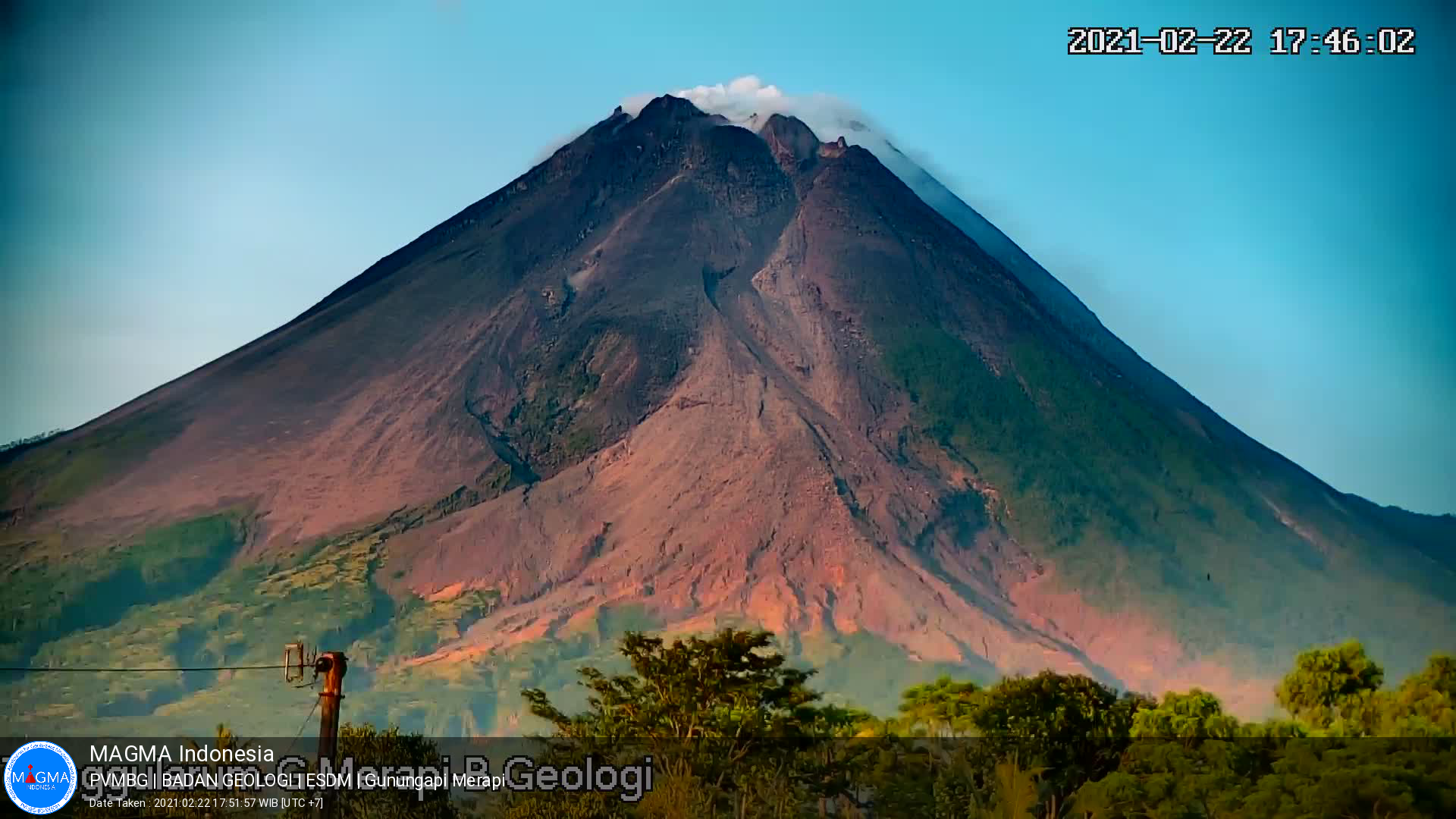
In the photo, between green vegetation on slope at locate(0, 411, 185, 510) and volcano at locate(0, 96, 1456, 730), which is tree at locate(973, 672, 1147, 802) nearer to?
volcano at locate(0, 96, 1456, 730)

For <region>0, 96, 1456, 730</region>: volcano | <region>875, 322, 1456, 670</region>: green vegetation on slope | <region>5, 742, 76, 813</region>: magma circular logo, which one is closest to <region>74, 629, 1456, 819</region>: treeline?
<region>5, 742, 76, 813</region>: magma circular logo

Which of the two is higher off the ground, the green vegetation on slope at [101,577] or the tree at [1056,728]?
the green vegetation on slope at [101,577]

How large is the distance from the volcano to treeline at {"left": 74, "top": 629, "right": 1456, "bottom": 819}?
68.9 m

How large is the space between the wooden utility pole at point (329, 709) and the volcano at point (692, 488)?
9892cm

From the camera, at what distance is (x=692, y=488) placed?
139 metres

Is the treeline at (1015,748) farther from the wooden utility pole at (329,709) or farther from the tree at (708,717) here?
the wooden utility pole at (329,709)

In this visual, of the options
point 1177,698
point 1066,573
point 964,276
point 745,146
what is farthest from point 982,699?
point 745,146

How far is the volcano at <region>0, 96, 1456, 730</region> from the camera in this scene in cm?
13250

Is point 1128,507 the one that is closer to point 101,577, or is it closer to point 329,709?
point 101,577

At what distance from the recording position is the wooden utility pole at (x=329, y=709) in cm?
2439

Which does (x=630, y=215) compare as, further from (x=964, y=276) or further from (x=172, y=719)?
(x=172, y=719)

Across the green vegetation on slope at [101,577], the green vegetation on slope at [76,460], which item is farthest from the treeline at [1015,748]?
the green vegetation on slope at [76,460]

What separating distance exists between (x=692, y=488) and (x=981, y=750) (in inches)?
3501

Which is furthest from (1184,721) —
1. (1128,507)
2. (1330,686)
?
(1128,507)
